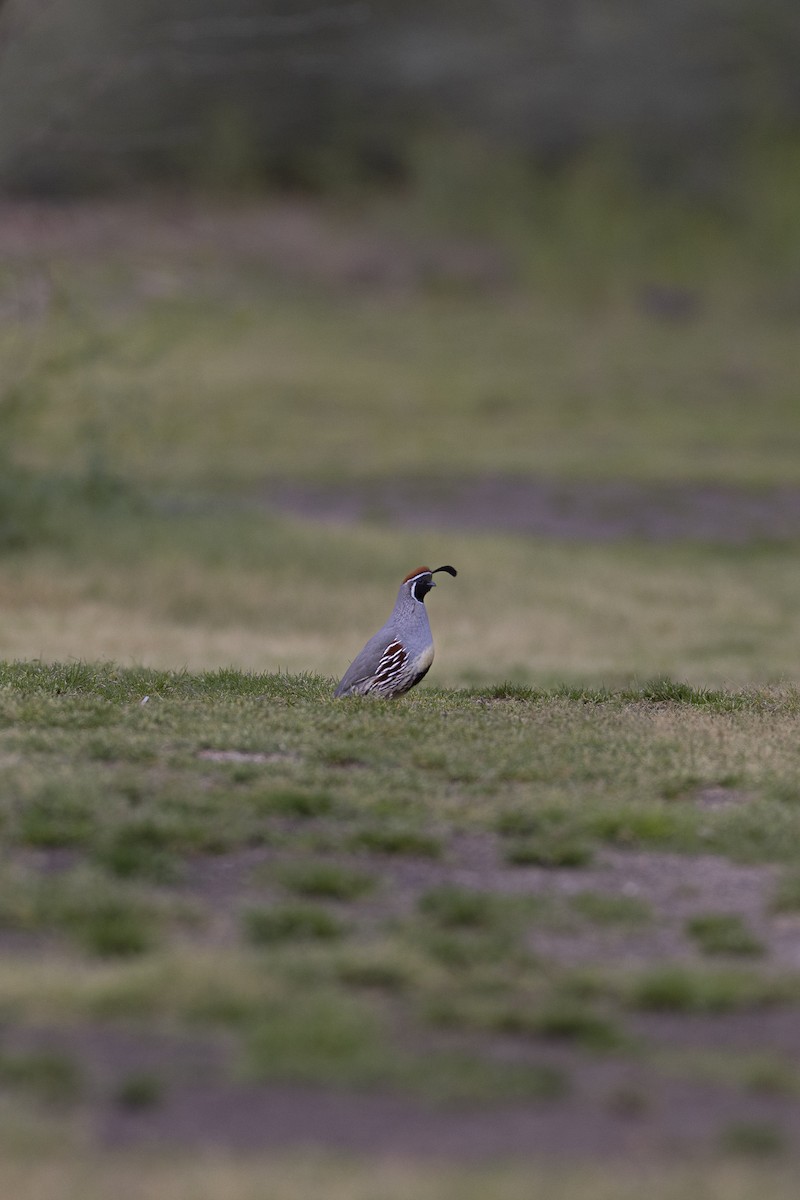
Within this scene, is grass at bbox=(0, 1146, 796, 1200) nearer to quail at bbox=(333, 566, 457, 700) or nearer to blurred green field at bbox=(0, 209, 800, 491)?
quail at bbox=(333, 566, 457, 700)

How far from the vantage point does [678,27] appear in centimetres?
6869

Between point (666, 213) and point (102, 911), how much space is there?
179 feet

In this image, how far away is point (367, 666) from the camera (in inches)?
393

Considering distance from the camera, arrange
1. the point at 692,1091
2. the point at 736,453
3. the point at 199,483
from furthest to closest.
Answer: the point at 736,453, the point at 199,483, the point at 692,1091

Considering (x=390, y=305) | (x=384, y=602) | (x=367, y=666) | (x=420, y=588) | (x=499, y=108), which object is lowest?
(x=367, y=666)

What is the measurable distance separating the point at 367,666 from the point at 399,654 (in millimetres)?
240

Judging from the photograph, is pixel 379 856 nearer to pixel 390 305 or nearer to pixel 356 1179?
pixel 356 1179

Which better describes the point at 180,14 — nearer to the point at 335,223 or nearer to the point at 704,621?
the point at 335,223

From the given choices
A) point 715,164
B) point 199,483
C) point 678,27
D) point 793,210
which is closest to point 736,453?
point 199,483

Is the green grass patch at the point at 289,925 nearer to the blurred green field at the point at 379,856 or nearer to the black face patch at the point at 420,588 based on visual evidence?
the blurred green field at the point at 379,856

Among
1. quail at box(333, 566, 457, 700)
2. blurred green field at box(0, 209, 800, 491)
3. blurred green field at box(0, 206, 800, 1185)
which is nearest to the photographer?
blurred green field at box(0, 206, 800, 1185)

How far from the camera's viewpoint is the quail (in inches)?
389

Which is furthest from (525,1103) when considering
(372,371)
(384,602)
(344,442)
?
(372,371)

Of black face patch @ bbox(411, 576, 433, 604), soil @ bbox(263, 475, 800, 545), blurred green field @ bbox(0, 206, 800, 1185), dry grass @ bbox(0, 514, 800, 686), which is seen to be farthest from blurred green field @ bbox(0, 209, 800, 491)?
black face patch @ bbox(411, 576, 433, 604)
